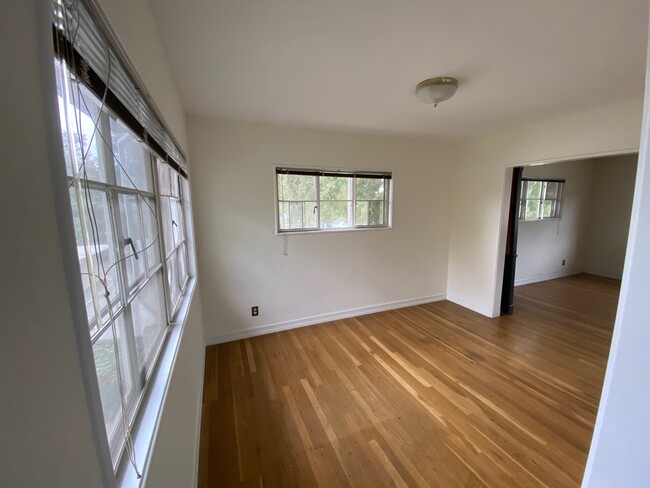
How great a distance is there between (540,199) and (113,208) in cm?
594

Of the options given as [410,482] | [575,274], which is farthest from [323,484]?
[575,274]

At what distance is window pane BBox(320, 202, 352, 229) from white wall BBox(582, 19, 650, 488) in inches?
103

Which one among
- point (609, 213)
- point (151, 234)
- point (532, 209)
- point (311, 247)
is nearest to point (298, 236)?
point (311, 247)

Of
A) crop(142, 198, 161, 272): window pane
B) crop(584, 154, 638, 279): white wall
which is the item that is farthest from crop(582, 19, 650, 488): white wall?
crop(584, 154, 638, 279): white wall

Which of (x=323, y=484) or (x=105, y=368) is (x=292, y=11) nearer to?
(x=105, y=368)

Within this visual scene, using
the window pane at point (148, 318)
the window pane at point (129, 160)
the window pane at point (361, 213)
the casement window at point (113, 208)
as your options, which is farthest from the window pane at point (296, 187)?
the window pane at point (148, 318)

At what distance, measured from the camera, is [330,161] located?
303 cm

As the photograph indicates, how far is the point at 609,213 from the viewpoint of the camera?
495 cm

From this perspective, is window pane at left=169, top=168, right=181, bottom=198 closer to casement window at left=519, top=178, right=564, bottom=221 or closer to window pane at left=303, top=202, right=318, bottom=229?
window pane at left=303, top=202, right=318, bottom=229

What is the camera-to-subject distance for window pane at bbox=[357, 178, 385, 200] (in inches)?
129

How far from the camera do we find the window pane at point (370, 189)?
10.8 ft

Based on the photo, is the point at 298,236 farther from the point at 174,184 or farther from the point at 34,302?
the point at 34,302

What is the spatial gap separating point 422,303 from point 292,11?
371 cm

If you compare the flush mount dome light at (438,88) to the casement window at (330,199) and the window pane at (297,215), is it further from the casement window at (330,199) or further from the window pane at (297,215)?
the window pane at (297,215)
